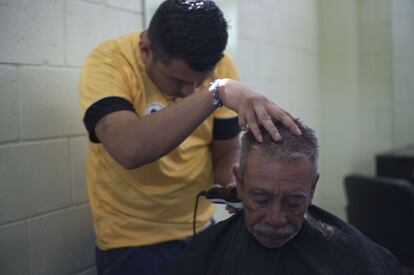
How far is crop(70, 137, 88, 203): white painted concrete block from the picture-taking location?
1557mm

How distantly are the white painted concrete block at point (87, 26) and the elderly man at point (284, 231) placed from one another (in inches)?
30.5

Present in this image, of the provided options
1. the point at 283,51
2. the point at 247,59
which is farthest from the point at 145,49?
the point at 283,51

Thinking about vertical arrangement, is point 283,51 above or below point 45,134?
above

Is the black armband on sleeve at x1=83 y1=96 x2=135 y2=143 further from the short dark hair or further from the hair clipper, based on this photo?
the hair clipper

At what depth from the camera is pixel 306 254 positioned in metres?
1.08

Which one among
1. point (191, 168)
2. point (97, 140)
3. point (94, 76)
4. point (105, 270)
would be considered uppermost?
point (94, 76)

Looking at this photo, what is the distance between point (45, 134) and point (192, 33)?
0.63 m

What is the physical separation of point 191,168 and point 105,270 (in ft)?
1.40

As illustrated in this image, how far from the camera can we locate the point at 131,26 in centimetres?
175

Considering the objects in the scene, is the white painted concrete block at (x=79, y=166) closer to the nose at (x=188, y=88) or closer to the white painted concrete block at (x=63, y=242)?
the white painted concrete block at (x=63, y=242)

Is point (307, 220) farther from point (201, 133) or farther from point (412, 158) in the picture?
point (412, 158)

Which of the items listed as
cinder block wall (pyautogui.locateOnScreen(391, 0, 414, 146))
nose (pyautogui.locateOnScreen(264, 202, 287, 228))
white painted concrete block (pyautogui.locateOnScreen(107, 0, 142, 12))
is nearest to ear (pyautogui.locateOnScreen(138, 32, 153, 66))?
Answer: white painted concrete block (pyautogui.locateOnScreen(107, 0, 142, 12))

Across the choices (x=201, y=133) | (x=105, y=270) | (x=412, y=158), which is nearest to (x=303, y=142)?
(x=201, y=133)

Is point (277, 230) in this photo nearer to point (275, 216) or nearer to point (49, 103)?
point (275, 216)
